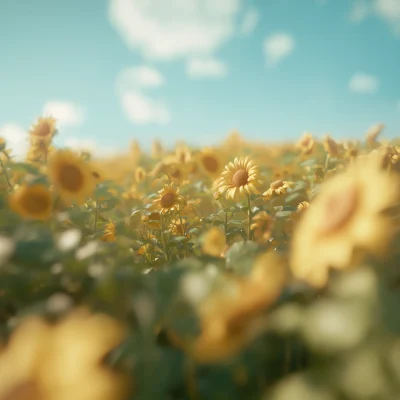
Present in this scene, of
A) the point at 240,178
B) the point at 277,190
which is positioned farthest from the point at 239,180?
the point at 277,190

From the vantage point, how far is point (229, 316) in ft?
3.14

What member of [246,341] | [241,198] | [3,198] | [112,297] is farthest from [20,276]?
[241,198]

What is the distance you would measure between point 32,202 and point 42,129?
1950 millimetres

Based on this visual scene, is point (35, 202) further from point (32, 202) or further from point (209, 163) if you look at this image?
point (209, 163)

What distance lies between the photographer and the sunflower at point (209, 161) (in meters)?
3.85

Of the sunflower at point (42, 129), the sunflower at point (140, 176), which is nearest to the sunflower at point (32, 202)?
the sunflower at point (42, 129)

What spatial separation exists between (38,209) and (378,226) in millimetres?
1416

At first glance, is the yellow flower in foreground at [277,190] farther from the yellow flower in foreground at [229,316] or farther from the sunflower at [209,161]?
the yellow flower in foreground at [229,316]

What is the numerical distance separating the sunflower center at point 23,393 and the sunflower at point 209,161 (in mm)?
3049

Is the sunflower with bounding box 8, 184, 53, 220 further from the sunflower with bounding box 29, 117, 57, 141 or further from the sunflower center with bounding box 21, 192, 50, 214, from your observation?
the sunflower with bounding box 29, 117, 57, 141

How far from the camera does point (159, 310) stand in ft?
3.24

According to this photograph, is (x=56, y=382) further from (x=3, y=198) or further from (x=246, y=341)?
(x=3, y=198)

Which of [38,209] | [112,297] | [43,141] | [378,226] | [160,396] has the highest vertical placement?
[43,141]

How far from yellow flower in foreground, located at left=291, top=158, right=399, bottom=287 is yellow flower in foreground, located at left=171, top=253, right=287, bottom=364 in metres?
0.22
